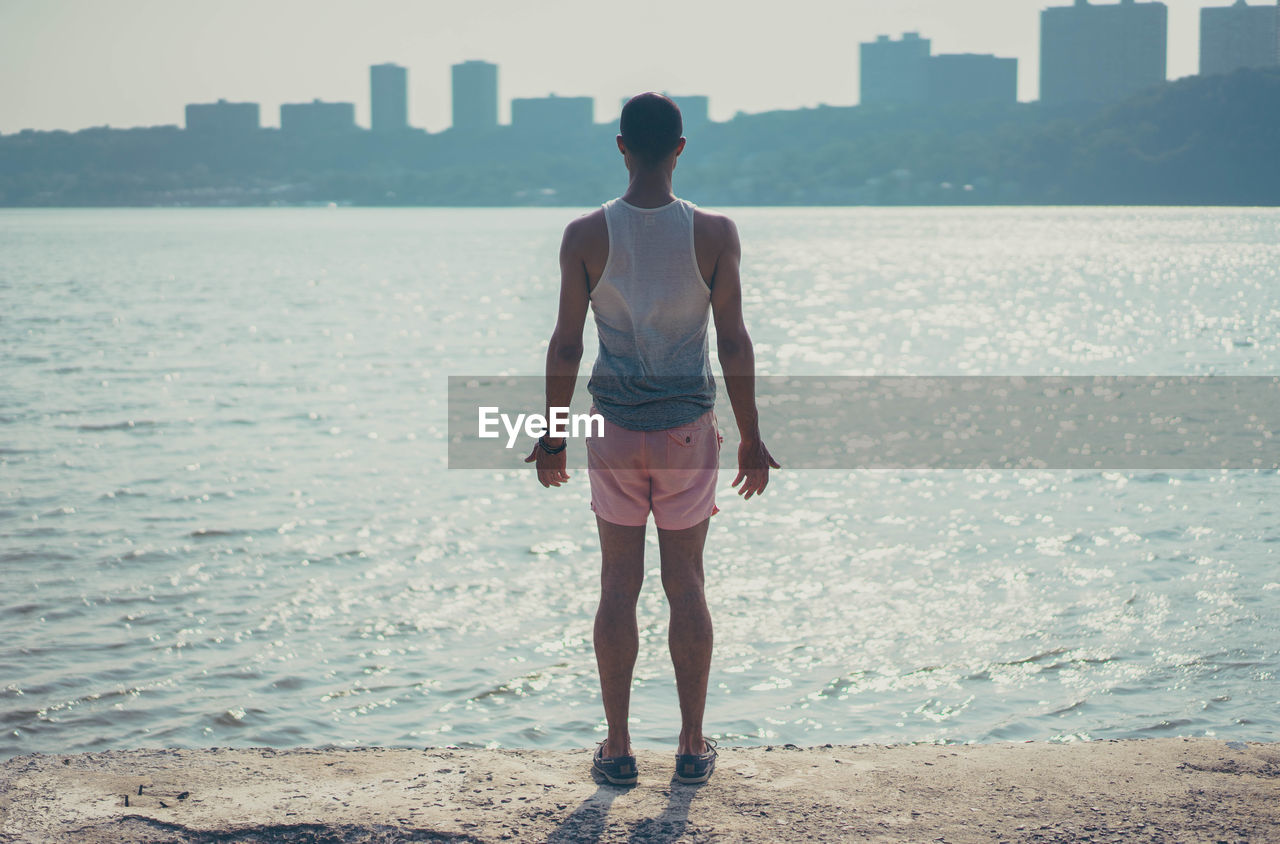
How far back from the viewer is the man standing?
3.62 meters

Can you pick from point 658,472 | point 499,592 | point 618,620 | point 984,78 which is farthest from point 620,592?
point 984,78

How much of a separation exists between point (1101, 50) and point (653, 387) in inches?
6479

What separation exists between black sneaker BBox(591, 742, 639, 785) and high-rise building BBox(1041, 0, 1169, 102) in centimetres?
14331

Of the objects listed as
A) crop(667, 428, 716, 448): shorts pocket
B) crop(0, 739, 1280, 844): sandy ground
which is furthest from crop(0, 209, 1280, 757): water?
crop(667, 428, 716, 448): shorts pocket

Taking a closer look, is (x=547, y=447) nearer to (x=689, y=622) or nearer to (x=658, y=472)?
(x=658, y=472)

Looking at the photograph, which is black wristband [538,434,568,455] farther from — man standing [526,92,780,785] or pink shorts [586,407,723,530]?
pink shorts [586,407,723,530]

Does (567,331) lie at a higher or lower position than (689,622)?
higher

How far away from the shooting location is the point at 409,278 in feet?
204

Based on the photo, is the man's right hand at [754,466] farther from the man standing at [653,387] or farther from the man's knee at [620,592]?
the man's knee at [620,592]

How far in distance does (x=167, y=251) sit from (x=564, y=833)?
316 ft

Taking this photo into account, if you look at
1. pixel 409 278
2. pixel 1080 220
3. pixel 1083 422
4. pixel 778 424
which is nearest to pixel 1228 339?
pixel 1083 422

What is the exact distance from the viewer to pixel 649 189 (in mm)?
3643

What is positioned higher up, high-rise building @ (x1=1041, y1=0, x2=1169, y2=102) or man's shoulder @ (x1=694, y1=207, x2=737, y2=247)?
high-rise building @ (x1=1041, y1=0, x2=1169, y2=102)

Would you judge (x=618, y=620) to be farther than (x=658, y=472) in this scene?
Yes
